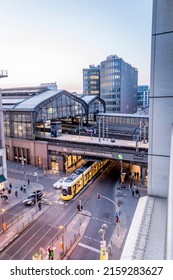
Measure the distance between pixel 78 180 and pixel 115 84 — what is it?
94.0 meters

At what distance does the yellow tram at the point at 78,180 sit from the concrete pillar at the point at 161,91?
1010 inches

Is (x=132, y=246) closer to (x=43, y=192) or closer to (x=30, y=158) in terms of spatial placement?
(x=43, y=192)

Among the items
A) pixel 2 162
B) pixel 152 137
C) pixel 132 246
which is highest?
pixel 152 137

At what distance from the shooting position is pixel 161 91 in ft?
31.2

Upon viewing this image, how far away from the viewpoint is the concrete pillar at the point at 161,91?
9203 millimetres

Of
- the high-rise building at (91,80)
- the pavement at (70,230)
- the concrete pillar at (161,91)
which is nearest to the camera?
the concrete pillar at (161,91)

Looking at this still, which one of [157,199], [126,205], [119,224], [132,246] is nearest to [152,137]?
[157,199]

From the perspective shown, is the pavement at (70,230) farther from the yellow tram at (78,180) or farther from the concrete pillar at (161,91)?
the concrete pillar at (161,91)

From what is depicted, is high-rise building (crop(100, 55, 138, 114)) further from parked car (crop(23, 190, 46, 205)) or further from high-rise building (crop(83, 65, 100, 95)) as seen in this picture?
parked car (crop(23, 190, 46, 205))

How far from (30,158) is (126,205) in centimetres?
2886

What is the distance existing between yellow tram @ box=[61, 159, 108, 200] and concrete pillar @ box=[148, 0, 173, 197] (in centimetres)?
2567

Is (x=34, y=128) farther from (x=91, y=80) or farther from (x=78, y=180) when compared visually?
(x=91, y=80)

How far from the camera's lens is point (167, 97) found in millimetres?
9414

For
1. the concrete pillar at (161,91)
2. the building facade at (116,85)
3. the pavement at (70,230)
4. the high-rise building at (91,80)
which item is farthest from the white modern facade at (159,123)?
the high-rise building at (91,80)
